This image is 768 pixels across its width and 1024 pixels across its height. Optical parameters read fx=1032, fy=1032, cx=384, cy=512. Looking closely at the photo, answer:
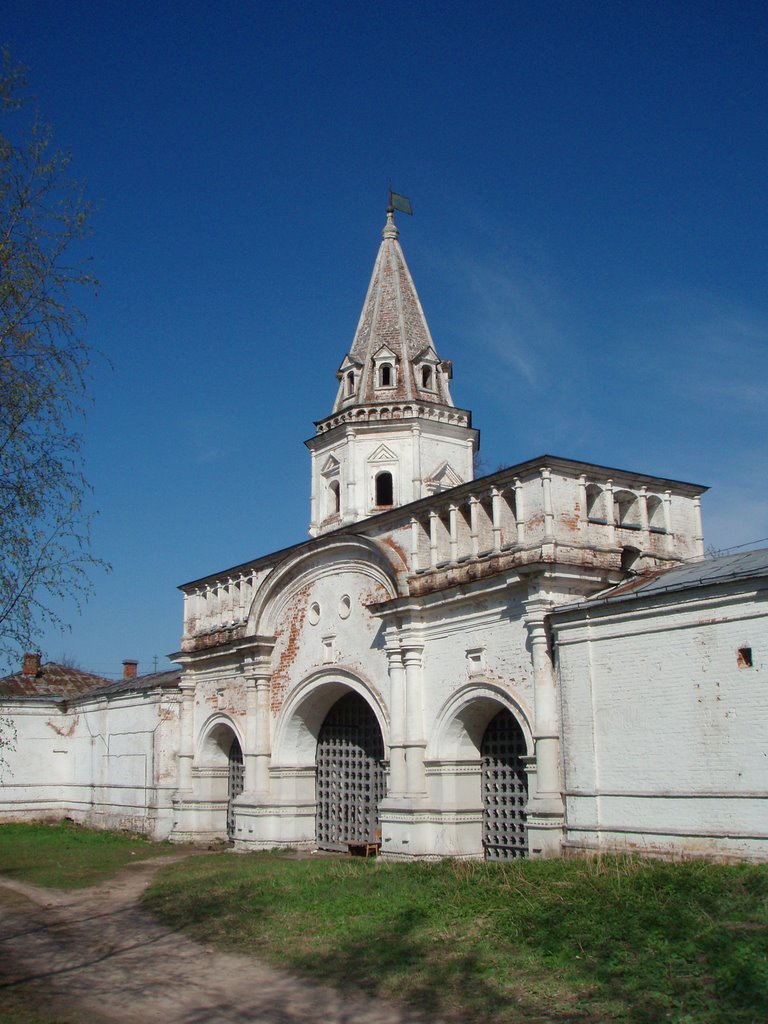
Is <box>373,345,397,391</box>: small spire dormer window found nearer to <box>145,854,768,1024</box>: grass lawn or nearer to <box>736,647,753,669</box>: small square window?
<box>145,854,768,1024</box>: grass lawn

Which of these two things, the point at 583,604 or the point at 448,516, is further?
the point at 448,516

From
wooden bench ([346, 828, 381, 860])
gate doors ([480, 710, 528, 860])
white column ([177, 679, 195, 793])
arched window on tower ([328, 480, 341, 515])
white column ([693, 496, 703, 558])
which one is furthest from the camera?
white column ([177, 679, 195, 793])

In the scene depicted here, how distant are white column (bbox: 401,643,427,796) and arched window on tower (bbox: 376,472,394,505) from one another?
5104mm

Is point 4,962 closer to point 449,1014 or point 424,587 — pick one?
point 449,1014

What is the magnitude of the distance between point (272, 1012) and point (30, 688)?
28474 millimetres

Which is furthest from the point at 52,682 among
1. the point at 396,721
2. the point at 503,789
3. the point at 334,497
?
the point at 503,789

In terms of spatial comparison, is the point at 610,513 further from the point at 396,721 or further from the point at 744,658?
the point at 396,721

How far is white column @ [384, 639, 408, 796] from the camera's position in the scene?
19.1m

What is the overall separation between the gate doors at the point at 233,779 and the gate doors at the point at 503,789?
919cm

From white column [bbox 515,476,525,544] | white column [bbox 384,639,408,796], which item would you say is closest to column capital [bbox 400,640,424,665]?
white column [bbox 384,639,408,796]

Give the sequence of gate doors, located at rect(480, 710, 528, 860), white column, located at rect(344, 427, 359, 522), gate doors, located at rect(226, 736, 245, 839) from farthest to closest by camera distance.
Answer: gate doors, located at rect(226, 736, 245, 839) → white column, located at rect(344, 427, 359, 522) → gate doors, located at rect(480, 710, 528, 860)

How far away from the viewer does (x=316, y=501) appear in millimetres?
25031

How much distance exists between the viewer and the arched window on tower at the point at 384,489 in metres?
23.7

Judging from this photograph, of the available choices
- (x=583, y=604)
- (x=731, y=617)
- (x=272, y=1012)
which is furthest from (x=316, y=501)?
(x=272, y=1012)
